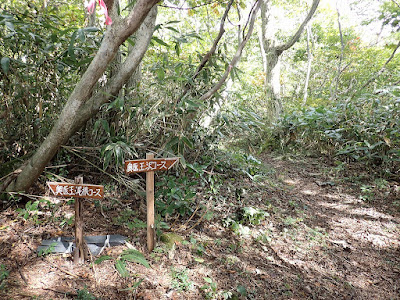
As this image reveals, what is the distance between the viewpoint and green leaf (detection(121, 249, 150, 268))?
2256mm

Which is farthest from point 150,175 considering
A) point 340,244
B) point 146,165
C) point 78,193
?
point 340,244

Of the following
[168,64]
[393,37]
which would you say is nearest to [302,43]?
[393,37]

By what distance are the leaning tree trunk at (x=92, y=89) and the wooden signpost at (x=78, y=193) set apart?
0.69 meters

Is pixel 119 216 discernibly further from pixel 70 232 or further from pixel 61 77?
pixel 61 77

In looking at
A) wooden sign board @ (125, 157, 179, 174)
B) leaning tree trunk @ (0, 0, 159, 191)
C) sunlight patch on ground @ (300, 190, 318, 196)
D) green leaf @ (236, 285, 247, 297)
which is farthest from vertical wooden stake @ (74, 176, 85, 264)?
sunlight patch on ground @ (300, 190, 318, 196)

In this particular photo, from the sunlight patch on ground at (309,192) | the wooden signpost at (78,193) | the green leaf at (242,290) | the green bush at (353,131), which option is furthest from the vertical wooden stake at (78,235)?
the green bush at (353,131)

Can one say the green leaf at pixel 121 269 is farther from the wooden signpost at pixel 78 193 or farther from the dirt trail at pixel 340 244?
the dirt trail at pixel 340 244

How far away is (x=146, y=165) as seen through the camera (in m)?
2.42

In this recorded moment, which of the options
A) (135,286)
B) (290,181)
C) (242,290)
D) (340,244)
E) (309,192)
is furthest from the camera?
(290,181)

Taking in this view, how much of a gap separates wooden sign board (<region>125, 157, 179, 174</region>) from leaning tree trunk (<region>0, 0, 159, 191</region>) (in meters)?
0.76

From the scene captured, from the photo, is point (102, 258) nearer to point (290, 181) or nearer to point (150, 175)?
point (150, 175)

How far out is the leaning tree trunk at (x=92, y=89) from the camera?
86.7 inches

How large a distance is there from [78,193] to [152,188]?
25.0 inches

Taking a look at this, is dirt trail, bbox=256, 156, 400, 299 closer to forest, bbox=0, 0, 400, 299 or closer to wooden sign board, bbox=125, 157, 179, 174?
forest, bbox=0, 0, 400, 299
